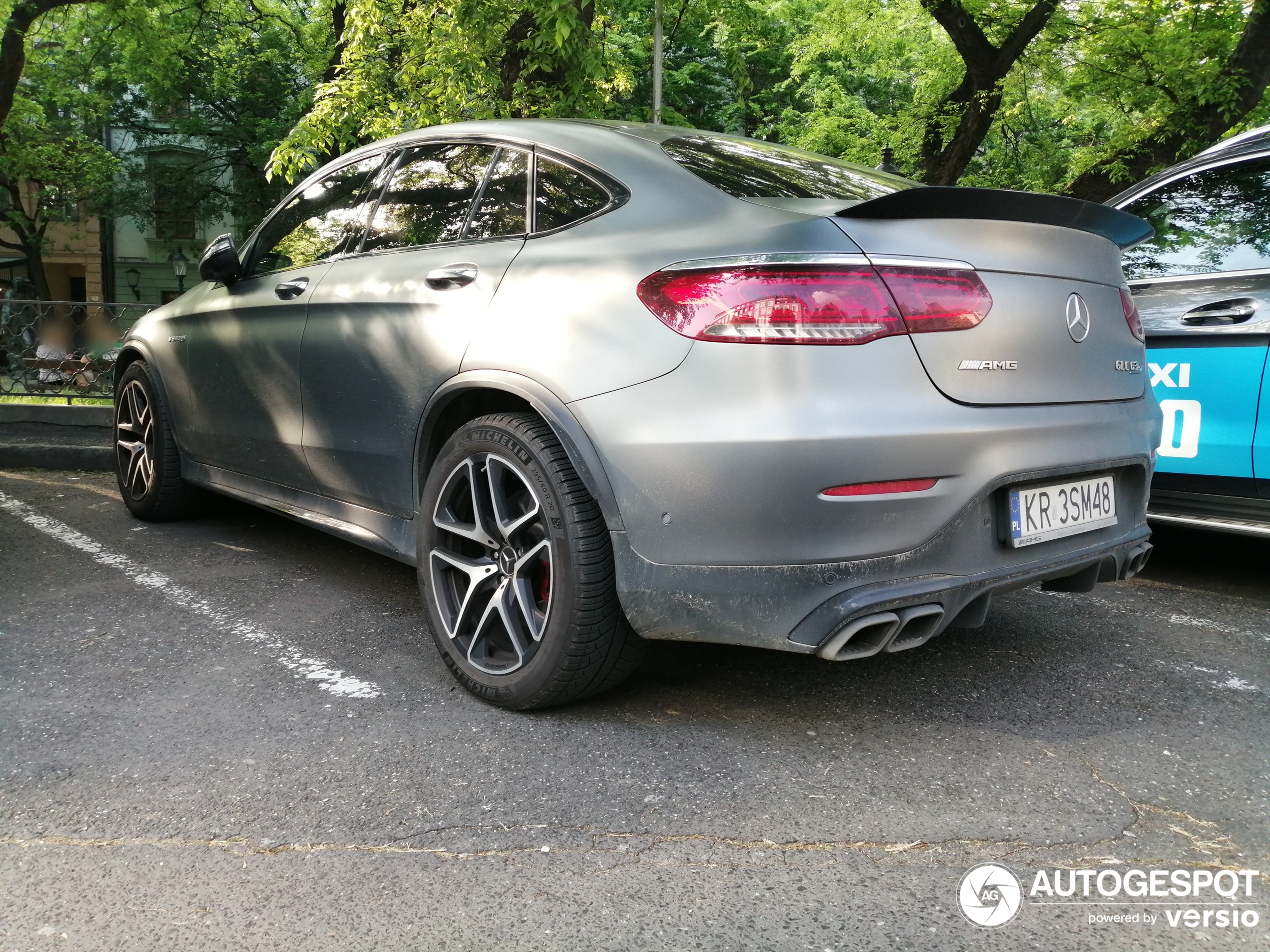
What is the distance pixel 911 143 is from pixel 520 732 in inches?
454

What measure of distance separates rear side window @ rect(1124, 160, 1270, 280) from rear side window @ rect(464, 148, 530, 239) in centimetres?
258

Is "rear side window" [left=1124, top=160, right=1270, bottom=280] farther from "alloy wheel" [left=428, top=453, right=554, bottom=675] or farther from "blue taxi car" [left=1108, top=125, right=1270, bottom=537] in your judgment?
"alloy wheel" [left=428, top=453, right=554, bottom=675]

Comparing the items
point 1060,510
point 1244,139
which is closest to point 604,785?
point 1060,510

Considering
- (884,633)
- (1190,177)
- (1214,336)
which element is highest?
(1190,177)

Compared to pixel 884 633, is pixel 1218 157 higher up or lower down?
higher up

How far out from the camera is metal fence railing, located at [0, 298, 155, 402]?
339 inches

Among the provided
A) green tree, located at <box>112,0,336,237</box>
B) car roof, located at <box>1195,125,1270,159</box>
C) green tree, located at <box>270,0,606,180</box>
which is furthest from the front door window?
green tree, located at <box>112,0,336,237</box>

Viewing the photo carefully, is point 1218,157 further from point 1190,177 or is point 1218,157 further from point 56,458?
point 56,458

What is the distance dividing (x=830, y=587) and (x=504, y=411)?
3.69 ft

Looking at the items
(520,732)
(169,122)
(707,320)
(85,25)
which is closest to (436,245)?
(707,320)

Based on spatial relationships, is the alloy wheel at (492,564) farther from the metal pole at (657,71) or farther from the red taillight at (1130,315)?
the metal pole at (657,71)

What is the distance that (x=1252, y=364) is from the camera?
398 centimetres

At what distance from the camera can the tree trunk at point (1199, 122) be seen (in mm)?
9305

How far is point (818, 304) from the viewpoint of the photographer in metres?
2.49
